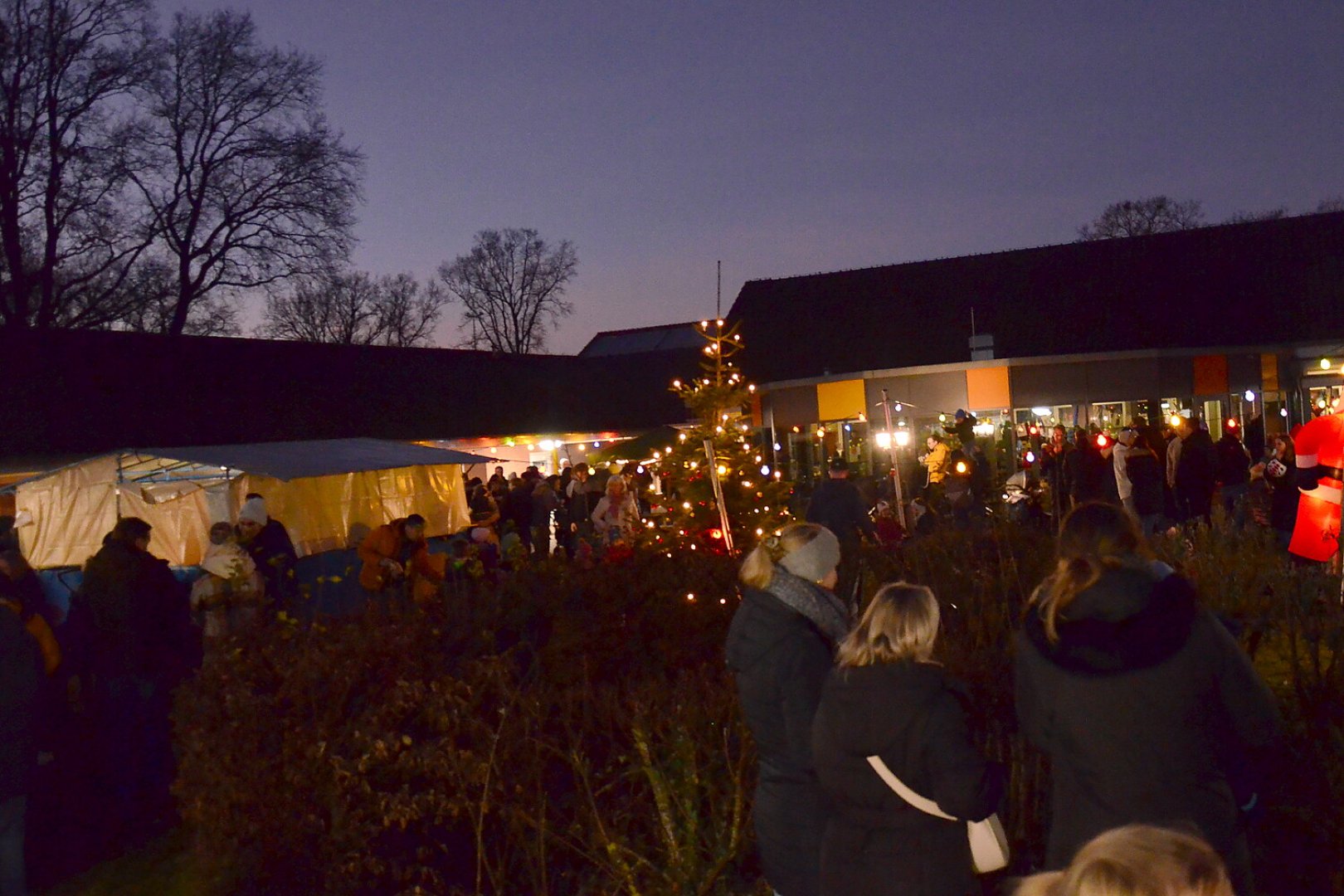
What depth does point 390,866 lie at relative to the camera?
5715mm

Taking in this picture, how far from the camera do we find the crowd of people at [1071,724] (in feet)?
11.6

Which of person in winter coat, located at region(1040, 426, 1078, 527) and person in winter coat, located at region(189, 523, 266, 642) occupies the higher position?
person in winter coat, located at region(189, 523, 266, 642)

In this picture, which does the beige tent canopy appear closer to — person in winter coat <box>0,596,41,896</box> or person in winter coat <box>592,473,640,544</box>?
person in winter coat <box>592,473,640,544</box>

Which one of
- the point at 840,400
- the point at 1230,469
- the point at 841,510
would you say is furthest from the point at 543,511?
the point at 840,400

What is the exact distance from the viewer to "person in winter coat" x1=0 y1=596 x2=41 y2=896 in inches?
228

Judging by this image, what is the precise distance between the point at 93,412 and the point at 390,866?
86.0ft

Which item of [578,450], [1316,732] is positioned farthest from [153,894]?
[578,450]

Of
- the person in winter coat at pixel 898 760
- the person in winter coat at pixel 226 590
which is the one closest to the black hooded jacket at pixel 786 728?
the person in winter coat at pixel 898 760

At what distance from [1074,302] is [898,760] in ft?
102

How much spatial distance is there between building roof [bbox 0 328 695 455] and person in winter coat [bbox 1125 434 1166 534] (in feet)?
72.4

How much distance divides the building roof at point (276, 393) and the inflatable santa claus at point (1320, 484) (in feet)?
82.8

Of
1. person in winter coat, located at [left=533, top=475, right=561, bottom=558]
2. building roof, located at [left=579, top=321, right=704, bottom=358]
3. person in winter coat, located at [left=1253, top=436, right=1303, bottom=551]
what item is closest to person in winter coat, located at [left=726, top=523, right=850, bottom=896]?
person in winter coat, located at [left=1253, top=436, right=1303, bottom=551]

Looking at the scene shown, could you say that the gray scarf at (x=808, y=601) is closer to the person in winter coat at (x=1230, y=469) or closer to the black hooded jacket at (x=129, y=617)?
the black hooded jacket at (x=129, y=617)

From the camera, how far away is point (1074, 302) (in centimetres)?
3294
